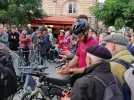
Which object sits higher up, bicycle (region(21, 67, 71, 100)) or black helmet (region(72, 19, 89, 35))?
black helmet (region(72, 19, 89, 35))

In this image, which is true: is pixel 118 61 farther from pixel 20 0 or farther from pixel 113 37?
pixel 20 0

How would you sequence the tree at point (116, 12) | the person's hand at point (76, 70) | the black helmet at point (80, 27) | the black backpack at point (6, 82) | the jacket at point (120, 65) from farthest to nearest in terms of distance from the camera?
the tree at point (116, 12)
the black helmet at point (80, 27)
the person's hand at point (76, 70)
the black backpack at point (6, 82)
the jacket at point (120, 65)

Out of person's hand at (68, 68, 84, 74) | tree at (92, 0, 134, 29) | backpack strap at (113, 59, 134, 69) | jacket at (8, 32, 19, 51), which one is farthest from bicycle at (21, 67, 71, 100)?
tree at (92, 0, 134, 29)

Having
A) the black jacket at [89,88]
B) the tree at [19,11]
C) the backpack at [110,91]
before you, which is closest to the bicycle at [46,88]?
the backpack at [110,91]

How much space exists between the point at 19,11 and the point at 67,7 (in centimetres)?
1990

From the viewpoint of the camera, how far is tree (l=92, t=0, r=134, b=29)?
163 feet

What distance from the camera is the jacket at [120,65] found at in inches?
243

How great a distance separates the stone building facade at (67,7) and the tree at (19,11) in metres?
13.6

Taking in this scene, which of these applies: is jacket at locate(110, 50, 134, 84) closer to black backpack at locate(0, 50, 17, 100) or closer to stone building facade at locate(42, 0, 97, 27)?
black backpack at locate(0, 50, 17, 100)

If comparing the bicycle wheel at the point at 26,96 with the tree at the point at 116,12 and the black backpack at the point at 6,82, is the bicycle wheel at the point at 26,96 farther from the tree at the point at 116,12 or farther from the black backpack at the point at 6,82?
the tree at the point at 116,12

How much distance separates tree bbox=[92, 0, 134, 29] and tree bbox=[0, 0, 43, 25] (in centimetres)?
648

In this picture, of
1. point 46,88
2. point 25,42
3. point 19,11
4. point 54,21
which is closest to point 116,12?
point 19,11

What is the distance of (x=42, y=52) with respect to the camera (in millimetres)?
26125

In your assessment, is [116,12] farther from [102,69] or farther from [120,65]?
[102,69]
